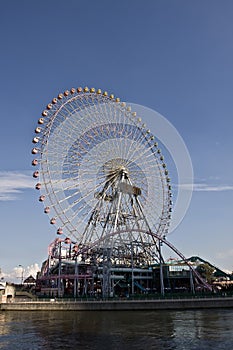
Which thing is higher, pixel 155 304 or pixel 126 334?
pixel 155 304

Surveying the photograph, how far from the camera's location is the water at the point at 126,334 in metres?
22.7

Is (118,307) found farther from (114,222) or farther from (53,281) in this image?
(53,281)

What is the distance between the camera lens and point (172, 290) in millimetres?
73500

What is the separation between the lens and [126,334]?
26.6m

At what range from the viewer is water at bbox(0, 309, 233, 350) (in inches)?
894

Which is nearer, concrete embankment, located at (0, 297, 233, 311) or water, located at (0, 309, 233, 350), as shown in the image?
water, located at (0, 309, 233, 350)

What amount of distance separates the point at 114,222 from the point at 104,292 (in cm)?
1283

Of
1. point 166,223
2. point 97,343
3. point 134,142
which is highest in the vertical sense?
point 134,142

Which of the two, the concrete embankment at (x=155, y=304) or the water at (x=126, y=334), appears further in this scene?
the concrete embankment at (x=155, y=304)

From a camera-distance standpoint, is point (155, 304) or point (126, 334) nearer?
point (126, 334)

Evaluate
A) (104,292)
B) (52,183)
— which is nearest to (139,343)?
(52,183)

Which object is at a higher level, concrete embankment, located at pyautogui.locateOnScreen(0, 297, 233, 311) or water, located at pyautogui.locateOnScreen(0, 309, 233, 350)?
concrete embankment, located at pyautogui.locateOnScreen(0, 297, 233, 311)

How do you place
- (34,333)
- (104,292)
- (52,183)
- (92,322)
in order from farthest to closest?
(104,292), (52,183), (92,322), (34,333)

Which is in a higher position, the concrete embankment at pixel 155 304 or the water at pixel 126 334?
the concrete embankment at pixel 155 304
